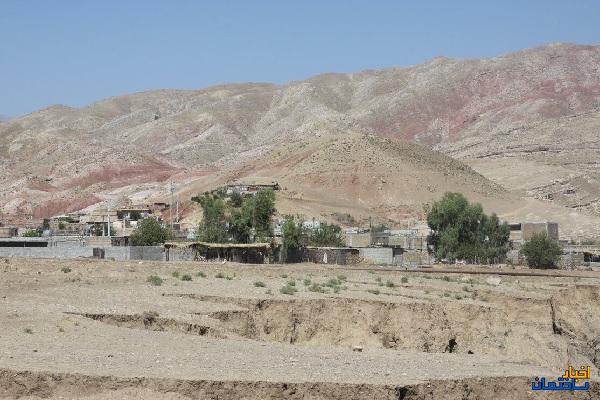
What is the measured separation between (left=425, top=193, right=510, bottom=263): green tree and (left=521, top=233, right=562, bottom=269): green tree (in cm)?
467

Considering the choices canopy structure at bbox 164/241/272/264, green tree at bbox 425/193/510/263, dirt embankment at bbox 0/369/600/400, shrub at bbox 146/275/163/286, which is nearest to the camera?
dirt embankment at bbox 0/369/600/400

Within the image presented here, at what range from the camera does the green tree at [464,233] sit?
64625mm

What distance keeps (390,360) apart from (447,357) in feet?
6.65

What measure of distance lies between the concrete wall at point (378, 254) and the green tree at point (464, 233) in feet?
20.0

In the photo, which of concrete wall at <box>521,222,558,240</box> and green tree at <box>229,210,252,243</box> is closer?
green tree at <box>229,210,252,243</box>

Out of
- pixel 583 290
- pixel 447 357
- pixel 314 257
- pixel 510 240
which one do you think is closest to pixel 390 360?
pixel 447 357

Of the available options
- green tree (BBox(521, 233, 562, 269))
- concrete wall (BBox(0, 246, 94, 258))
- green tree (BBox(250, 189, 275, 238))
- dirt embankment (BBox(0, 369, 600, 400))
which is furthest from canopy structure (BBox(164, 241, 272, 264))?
dirt embankment (BBox(0, 369, 600, 400))

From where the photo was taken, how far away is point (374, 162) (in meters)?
109

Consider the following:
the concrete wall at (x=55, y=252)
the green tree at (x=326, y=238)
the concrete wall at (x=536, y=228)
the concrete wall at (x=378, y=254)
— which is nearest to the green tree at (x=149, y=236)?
the concrete wall at (x=55, y=252)

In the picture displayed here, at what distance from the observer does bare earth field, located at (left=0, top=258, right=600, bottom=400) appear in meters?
15.9

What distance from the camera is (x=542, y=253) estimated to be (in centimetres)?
5847

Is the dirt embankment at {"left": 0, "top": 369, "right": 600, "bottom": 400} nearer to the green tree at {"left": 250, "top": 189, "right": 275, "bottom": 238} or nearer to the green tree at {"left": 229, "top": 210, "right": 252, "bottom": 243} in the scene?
the green tree at {"left": 250, "top": 189, "right": 275, "bottom": 238}

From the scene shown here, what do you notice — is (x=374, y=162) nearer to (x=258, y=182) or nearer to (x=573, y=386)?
(x=258, y=182)

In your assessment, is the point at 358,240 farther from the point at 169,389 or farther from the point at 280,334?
the point at 169,389
